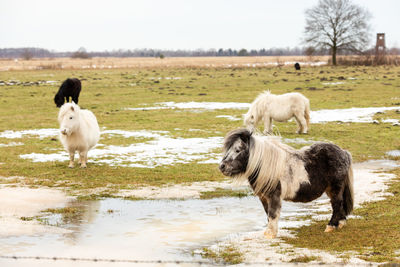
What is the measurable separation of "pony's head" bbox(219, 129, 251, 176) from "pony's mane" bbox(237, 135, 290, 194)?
2.8 inches

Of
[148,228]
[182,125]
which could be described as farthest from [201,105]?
[148,228]

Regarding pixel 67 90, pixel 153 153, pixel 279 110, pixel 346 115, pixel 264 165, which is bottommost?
pixel 153 153

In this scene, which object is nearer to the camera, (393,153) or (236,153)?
(236,153)

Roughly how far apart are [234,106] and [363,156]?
11881 millimetres

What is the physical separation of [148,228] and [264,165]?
7.47 ft

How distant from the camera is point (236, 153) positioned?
273 inches

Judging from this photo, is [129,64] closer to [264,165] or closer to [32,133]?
[32,133]

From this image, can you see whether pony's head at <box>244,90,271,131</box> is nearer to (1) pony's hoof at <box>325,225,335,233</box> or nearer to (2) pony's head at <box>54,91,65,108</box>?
(1) pony's hoof at <box>325,225,335,233</box>

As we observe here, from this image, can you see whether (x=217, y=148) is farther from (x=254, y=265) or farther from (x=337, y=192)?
(x=254, y=265)

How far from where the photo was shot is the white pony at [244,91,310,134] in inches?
684

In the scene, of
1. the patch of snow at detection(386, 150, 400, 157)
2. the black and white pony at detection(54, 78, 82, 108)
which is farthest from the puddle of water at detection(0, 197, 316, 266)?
the black and white pony at detection(54, 78, 82, 108)

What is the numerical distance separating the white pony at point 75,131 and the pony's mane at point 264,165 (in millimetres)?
6372

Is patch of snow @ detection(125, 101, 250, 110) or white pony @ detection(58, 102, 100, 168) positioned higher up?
white pony @ detection(58, 102, 100, 168)

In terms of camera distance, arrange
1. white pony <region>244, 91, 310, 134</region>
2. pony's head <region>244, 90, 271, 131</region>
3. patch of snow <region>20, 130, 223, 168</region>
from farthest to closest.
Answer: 1. pony's head <region>244, 90, 271, 131</region>
2. white pony <region>244, 91, 310, 134</region>
3. patch of snow <region>20, 130, 223, 168</region>
